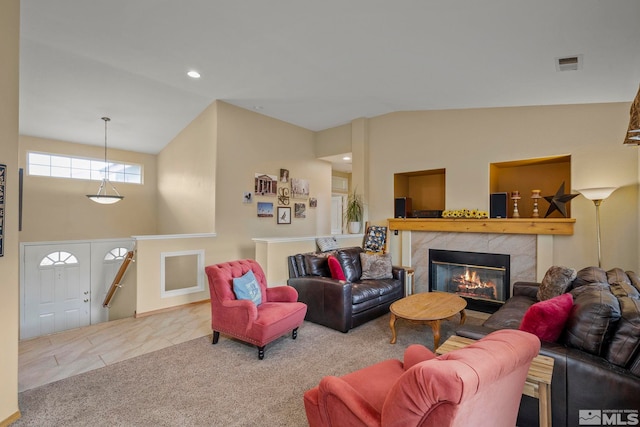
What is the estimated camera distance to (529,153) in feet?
14.1

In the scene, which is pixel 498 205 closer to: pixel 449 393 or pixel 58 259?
pixel 449 393

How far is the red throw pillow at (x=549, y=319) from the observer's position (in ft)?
6.21

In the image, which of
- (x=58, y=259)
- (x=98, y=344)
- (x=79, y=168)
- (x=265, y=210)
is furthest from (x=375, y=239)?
(x=79, y=168)

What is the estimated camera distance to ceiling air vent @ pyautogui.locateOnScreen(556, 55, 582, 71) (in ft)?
8.53

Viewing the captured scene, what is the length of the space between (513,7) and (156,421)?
377cm

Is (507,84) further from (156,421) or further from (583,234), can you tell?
(156,421)

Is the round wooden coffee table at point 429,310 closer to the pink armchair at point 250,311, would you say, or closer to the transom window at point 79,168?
the pink armchair at point 250,311

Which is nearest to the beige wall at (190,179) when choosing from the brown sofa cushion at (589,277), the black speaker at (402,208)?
the black speaker at (402,208)

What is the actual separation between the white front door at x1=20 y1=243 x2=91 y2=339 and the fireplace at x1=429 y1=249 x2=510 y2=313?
5968 millimetres

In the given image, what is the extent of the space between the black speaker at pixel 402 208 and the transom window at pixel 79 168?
5.90 meters

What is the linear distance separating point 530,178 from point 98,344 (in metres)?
6.08

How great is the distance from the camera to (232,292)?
319 centimetres

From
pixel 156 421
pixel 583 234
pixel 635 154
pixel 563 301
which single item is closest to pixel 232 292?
pixel 156 421

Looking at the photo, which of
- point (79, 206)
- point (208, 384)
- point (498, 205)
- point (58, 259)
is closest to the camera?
point (208, 384)
